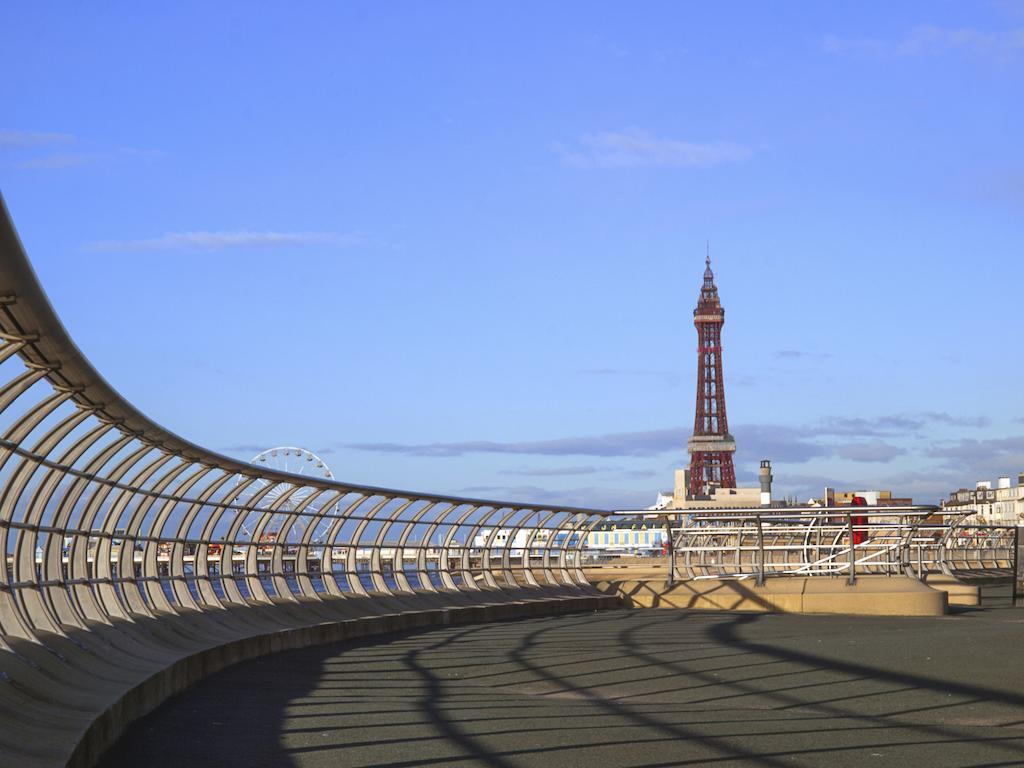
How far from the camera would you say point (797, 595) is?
25.7 meters

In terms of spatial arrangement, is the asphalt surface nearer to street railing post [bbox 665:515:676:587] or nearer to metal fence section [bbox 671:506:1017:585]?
metal fence section [bbox 671:506:1017:585]

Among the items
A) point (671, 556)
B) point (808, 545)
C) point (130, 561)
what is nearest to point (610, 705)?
point (130, 561)

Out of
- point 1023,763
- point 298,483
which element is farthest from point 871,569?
point 1023,763

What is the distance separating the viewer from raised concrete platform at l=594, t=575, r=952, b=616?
2394 centimetres

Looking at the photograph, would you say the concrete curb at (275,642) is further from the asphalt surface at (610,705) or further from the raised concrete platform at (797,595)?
the raised concrete platform at (797,595)

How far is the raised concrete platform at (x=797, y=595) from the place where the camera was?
23938 millimetres

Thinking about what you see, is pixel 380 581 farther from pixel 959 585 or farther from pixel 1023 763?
pixel 1023 763

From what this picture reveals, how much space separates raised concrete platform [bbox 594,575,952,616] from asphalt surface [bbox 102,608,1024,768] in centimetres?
529

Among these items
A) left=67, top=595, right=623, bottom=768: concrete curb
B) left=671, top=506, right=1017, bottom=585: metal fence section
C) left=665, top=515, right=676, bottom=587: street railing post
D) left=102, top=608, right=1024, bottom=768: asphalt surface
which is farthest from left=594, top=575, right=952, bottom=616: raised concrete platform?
left=102, top=608, right=1024, bottom=768: asphalt surface

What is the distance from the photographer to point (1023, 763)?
8.41m

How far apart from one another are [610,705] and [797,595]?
14.7 meters

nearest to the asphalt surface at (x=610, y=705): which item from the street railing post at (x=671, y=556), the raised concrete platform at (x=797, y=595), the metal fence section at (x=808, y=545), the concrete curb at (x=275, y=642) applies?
the concrete curb at (x=275, y=642)

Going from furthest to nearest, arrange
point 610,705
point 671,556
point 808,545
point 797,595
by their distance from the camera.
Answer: point 808,545
point 671,556
point 797,595
point 610,705

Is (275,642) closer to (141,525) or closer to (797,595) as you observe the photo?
(141,525)
